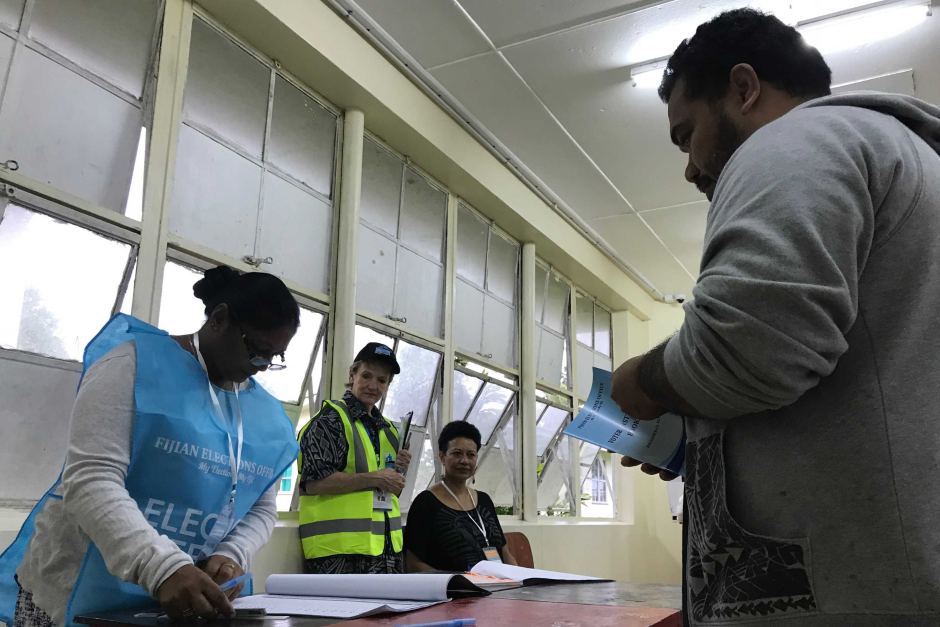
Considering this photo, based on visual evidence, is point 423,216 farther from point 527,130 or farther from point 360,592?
point 360,592

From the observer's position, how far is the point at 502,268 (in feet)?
18.8

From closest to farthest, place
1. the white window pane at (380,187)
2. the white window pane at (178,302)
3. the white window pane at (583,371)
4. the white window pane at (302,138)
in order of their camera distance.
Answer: the white window pane at (178,302)
the white window pane at (302,138)
the white window pane at (380,187)
the white window pane at (583,371)

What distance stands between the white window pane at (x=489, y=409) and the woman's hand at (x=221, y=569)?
3.70 m

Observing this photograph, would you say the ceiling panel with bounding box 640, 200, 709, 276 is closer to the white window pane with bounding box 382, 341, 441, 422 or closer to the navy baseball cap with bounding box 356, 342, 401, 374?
the white window pane with bounding box 382, 341, 441, 422

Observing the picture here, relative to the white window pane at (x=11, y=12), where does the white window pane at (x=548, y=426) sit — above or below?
below

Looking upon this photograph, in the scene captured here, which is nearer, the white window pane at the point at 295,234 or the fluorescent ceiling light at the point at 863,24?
the white window pane at the point at 295,234

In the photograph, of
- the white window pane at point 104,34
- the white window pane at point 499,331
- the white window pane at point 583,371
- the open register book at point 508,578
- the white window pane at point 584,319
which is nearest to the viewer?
the open register book at point 508,578

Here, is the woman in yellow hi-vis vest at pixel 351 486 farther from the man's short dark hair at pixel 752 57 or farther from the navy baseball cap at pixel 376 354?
the man's short dark hair at pixel 752 57

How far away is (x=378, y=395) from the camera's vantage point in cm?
329

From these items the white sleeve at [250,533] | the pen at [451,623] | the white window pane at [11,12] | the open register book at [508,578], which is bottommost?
the open register book at [508,578]

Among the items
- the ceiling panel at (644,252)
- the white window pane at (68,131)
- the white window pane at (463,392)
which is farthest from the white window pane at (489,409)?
the white window pane at (68,131)

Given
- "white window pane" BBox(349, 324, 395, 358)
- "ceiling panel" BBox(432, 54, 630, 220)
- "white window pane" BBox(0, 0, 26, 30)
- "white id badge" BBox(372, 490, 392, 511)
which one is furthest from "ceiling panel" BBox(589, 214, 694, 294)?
"white window pane" BBox(0, 0, 26, 30)

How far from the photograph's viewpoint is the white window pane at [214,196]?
297 cm

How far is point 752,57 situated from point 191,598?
118 centimetres
